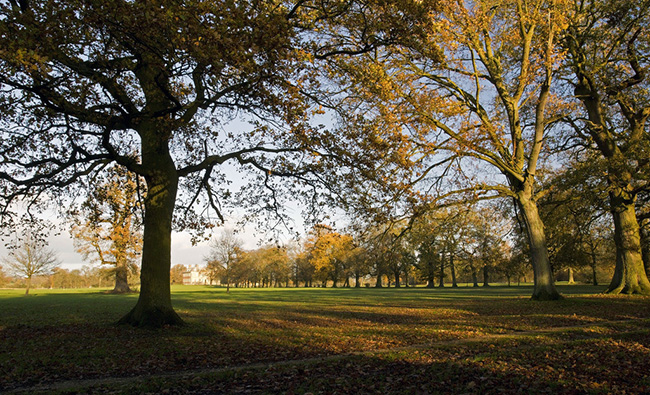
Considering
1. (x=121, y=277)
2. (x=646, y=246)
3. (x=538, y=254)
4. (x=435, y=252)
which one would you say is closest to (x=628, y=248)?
(x=538, y=254)

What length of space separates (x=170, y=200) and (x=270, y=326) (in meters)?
5.64

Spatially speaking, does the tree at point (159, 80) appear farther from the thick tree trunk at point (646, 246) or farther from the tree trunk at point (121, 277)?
the tree trunk at point (121, 277)

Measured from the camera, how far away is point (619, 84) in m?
22.4

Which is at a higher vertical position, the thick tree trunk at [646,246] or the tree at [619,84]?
the tree at [619,84]

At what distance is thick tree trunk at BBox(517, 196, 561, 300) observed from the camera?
64.9 ft

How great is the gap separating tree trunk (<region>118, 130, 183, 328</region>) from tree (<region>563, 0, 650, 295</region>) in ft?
67.3

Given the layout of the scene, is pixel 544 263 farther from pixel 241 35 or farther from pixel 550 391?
pixel 241 35

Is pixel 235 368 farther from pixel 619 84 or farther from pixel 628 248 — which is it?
pixel 619 84

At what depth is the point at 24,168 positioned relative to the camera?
44.4 feet

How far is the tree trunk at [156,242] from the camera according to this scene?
12500 mm

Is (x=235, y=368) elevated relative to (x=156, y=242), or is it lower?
lower

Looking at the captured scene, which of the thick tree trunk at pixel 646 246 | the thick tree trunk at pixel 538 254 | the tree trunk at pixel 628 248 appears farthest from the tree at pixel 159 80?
the thick tree trunk at pixel 646 246

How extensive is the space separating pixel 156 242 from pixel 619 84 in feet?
83.7

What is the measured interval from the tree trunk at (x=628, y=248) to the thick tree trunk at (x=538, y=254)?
5.55 meters
